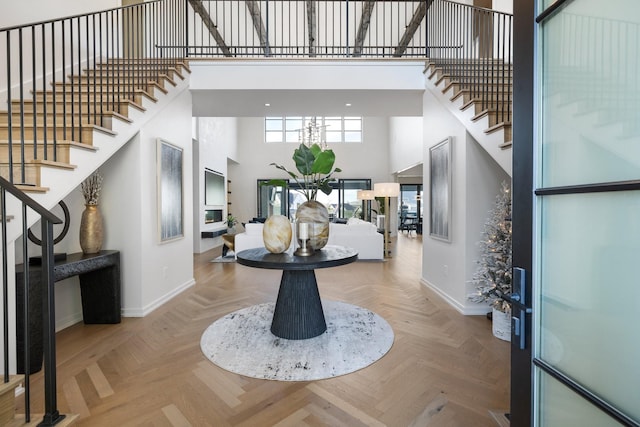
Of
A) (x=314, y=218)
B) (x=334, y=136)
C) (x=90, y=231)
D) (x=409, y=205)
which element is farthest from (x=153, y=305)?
(x=409, y=205)

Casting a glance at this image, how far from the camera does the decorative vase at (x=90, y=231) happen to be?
122 inches

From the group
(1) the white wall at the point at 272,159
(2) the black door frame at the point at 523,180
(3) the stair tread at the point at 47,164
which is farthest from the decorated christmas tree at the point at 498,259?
(1) the white wall at the point at 272,159

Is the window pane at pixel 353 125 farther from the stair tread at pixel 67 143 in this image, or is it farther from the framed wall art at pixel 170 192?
the stair tread at pixel 67 143

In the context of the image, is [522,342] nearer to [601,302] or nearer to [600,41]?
[601,302]

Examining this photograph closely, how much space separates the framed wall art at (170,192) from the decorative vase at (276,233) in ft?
5.50

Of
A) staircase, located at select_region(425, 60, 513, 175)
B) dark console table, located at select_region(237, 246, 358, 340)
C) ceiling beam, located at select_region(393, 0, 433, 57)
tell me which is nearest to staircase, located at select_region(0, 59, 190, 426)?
dark console table, located at select_region(237, 246, 358, 340)

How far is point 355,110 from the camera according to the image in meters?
5.43

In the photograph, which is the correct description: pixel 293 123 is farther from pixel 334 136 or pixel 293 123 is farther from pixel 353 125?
pixel 353 125

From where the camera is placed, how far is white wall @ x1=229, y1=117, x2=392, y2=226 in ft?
40.0

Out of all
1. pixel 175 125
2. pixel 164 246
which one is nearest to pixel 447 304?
pixel 164 246

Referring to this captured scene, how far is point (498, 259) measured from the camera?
2877 mm

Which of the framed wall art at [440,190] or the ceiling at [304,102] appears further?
the ceiling at [304,102]

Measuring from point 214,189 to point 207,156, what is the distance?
3.32ft

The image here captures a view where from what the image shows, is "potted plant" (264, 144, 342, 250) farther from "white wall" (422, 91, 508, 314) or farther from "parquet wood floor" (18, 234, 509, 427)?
"white wall" (422, 91, 508, 314)
